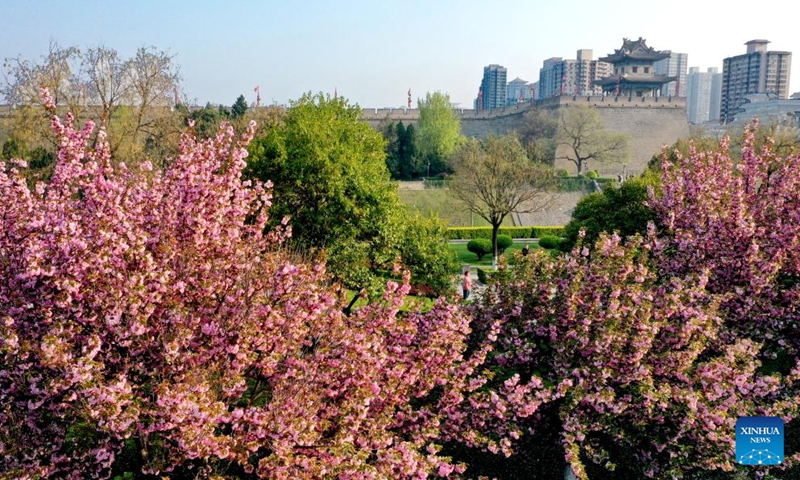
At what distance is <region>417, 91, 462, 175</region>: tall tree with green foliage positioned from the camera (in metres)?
65.2

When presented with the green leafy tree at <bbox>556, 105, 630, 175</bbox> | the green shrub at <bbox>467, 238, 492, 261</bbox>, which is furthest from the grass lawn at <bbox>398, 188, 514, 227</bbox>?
the green leafy tree at <bbox>556, 105, 630, 175</bbox>

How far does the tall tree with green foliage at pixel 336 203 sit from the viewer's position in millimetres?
18803

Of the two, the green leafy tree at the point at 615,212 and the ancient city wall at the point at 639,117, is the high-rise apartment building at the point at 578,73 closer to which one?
the ancient city wall at the point at 639,117

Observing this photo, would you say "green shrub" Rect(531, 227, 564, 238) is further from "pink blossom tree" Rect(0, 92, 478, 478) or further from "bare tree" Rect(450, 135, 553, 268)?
"pink blossom tree" Rect(0, 92, 478, 478)

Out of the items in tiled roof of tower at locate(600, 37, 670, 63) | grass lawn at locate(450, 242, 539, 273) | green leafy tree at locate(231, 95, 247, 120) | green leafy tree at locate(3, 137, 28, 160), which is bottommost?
grass lawn at locate(450, 242, 539, 273)

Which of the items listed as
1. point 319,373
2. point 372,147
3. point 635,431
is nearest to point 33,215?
point 319,373

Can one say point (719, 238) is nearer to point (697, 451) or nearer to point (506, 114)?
point (697, 451)

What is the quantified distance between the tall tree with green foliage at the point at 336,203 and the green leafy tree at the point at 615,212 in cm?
612

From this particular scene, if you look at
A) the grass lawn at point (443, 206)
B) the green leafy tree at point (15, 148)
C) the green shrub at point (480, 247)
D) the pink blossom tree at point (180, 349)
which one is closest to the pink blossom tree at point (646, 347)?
the pink blossom tree at point (180, 349)

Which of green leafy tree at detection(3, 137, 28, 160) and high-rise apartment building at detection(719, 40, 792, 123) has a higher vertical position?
high-rise apartment building at detection(719, 40, 792, 123)

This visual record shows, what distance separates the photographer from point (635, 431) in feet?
32.5

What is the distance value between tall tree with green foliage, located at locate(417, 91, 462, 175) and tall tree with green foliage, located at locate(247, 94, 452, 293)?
4434 cm

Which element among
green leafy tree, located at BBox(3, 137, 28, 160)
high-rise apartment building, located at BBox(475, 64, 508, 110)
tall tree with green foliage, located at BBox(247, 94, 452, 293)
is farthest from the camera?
high-rise apartment building, located at BBox(475, 64, 508, 110)

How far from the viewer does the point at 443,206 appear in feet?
154
